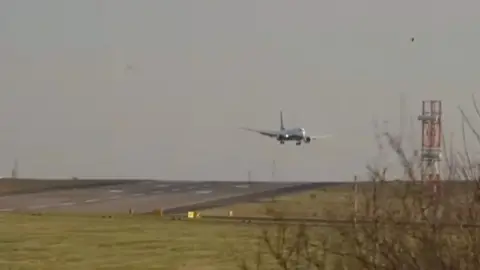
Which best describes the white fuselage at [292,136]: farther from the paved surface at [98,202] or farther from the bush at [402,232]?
the bush at [402,232]

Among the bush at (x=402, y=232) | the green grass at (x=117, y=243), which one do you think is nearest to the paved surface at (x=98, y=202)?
the green grass at (x=117, y=243)

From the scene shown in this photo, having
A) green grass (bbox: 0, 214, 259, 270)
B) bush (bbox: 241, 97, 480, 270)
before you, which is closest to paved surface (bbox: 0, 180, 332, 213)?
green grass (bbox: 0, 214, 259, 270)

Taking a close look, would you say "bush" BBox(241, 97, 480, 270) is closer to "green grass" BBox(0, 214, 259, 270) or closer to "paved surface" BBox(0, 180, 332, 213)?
"green grass" BBox(0, 214, 259, 270)

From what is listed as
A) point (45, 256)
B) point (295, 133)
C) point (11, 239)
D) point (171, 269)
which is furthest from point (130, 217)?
point (295, 133)

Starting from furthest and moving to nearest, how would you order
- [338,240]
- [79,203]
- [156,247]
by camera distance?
1. [79,203]
2. [156,247]
3. [338,240]

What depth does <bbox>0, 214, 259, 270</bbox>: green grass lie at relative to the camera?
23.6 meters

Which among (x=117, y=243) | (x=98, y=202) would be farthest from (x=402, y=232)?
(x=98, y=202)

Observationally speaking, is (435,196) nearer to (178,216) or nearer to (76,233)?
(76,233)

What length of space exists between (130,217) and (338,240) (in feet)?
115

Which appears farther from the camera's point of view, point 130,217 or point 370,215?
point 130,217

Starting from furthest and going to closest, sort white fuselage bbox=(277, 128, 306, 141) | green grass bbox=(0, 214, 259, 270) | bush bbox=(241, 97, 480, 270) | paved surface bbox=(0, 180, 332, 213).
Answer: white fuselage bbox=(277, 128, 306, 141)
paved surface bbox=(0, 180, 332, 213)
green grass bbox=(0, 214, 259, 270)
bush bbox=(241, 97, 480, 270)

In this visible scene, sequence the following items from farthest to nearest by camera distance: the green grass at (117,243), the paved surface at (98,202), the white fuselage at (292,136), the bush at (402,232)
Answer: the white fuselage at (292,136)
the paved surface at (98,202)
the green grass at (117,243)
the bush at (402,232)

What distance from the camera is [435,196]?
7.51 m

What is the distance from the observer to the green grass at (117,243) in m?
23.6
